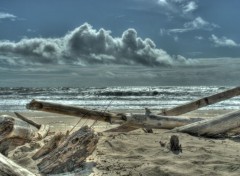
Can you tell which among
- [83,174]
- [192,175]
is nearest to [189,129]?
[192,175]

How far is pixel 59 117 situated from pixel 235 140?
9570 mm

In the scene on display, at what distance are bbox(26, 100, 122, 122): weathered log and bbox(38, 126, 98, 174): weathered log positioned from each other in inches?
57.1

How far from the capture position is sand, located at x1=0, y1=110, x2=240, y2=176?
5113 millimetres

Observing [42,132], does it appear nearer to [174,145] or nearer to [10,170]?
[174,145]

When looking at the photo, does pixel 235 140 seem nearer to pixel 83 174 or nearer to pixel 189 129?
pixel 189 129

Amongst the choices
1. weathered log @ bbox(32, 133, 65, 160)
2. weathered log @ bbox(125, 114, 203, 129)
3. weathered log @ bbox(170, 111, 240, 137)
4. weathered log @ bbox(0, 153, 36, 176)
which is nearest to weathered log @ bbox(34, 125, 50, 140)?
weathered log @ bbox(32, 133, 65, 160)

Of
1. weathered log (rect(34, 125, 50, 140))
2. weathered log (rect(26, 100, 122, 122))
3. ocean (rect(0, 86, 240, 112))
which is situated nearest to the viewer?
weathered log (rect(26, 100, 122, 122))

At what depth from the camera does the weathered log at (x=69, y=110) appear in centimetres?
632

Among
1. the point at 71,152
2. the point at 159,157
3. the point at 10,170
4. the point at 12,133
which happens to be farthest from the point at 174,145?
the point at 10,170

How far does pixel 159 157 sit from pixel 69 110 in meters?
1.94

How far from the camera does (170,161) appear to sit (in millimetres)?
5531

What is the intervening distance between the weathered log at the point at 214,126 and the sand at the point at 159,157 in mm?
275

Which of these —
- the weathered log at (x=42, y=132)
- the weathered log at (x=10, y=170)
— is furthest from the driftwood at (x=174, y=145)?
the weathered log at (x=10, y=170)

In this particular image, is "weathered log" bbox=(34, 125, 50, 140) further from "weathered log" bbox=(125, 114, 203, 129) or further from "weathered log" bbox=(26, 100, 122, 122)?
"weathered log" bbox=(125, 114, 203, 129)
